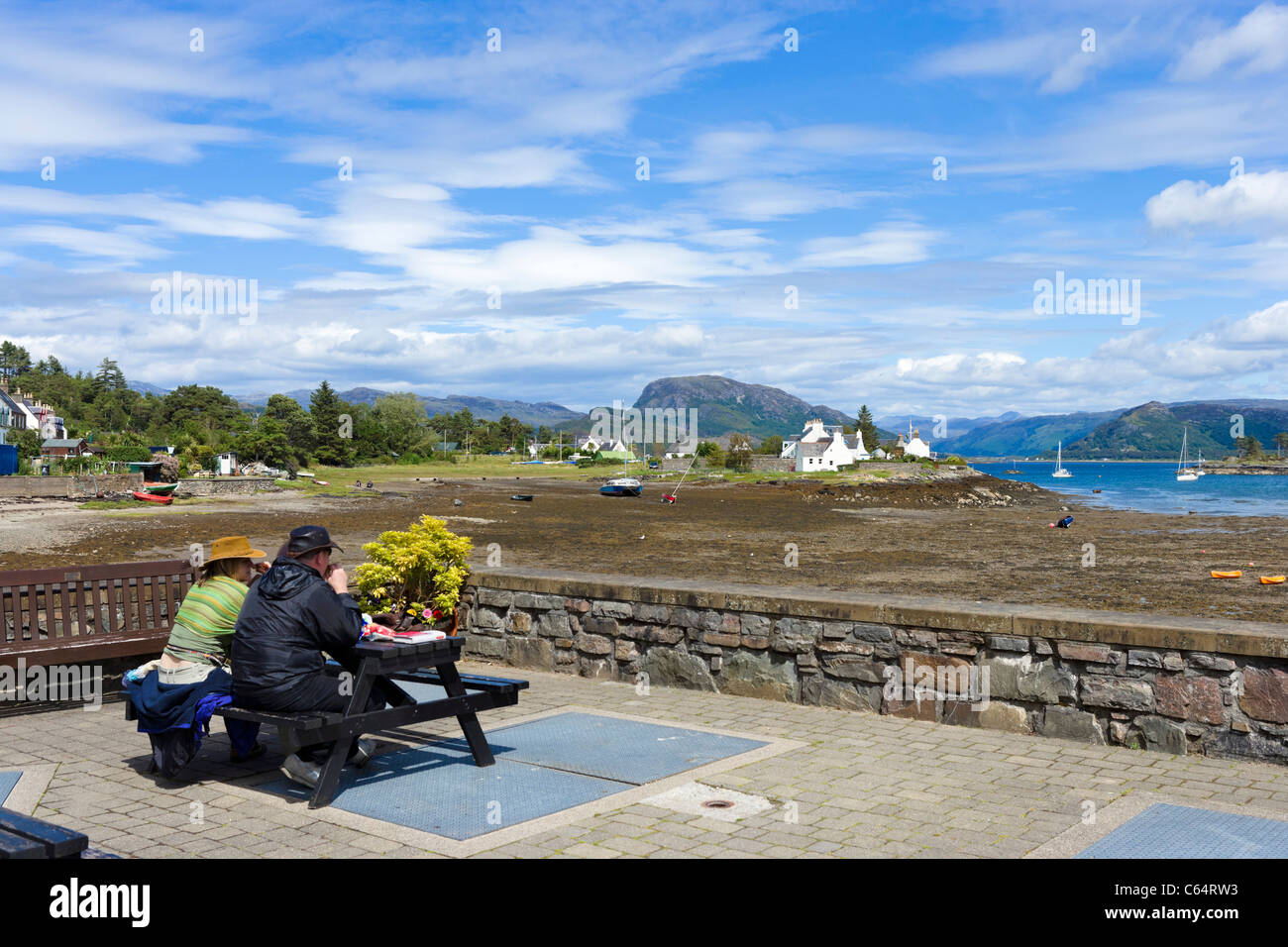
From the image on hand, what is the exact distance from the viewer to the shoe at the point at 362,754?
607 cm

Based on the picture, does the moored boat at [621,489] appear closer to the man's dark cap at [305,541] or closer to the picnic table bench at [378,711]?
the picnic table bench at [378,711]

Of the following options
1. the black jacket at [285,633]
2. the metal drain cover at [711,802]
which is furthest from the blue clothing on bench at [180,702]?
the metal drain cover at [711,802]

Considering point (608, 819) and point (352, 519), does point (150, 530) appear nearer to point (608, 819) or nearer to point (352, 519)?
point (352, 519)

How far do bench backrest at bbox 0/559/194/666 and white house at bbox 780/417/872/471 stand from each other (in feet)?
399

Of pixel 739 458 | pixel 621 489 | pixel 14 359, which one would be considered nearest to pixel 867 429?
pixel 739 458

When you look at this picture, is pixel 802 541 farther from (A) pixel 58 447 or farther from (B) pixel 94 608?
(A) pixel 58 447

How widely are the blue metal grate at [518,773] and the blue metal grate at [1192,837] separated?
2318 millimetres

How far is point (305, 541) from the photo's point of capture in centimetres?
561

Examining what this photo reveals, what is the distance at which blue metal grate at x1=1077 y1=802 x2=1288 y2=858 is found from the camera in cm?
466

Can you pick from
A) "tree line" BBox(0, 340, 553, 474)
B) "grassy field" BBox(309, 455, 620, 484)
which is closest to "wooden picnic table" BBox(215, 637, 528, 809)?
"grassy field" BBox(309, 455, 620, 484)

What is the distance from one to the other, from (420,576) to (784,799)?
16.4 ft

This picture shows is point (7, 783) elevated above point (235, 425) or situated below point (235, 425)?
below
